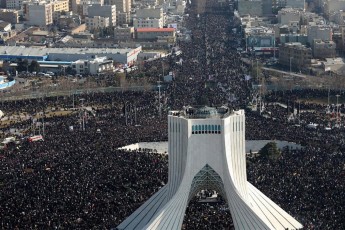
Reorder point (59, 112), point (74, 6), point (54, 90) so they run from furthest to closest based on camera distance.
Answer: point (74, 6), point (54, 90), point (59, 112)

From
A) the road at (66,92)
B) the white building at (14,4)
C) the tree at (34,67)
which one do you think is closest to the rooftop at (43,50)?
the tree at (34,67)

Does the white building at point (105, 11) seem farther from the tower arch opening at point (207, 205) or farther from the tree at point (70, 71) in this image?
the tower arch opening at point (207, 205)

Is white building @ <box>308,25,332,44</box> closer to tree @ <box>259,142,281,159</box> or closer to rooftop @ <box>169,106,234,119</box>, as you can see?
tree @ <box>259,142,281,159</box>

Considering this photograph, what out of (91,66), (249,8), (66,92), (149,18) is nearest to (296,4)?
(249,8)

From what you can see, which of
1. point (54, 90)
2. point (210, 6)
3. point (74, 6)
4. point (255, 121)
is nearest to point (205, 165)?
point (255, 121)

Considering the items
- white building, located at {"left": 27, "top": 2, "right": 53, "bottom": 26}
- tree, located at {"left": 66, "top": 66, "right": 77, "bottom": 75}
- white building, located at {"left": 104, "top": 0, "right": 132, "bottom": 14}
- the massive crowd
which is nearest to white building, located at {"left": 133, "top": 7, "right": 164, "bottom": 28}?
white building, located at {"left": 104, "top": 0, "right": 132, "bottom": 14}

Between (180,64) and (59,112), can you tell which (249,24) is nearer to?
(180,64)

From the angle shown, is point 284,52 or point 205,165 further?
point 284,52
